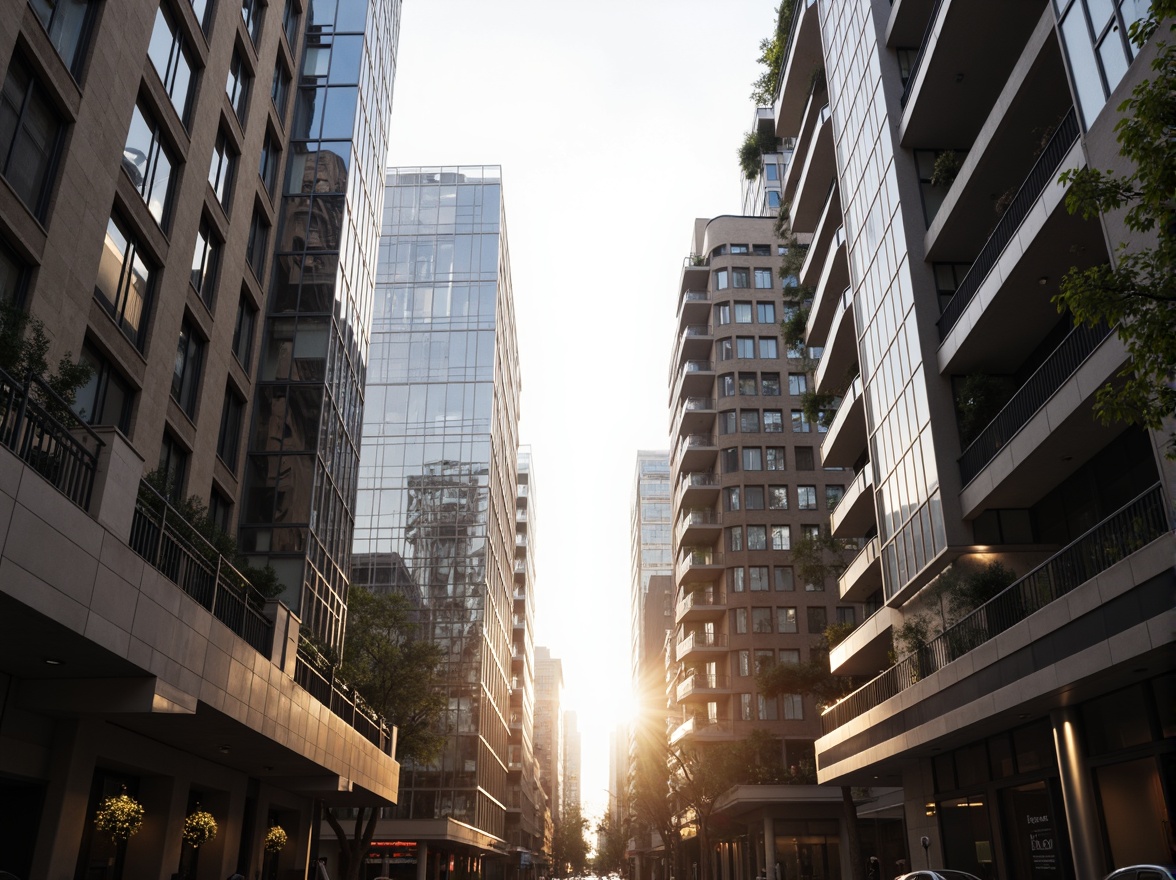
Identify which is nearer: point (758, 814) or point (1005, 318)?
point (1005, 318)

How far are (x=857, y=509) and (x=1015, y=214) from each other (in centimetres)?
1581

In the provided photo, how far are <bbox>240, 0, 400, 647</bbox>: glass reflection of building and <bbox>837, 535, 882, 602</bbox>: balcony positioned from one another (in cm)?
1924

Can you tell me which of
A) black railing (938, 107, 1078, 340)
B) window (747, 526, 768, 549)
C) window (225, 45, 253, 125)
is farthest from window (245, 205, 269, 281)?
window (747, 526, 768, 549)

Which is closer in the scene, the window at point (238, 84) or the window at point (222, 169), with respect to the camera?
the window at point (222, 169)

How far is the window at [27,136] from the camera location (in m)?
16.0

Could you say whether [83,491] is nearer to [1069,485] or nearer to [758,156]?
[1069,485]

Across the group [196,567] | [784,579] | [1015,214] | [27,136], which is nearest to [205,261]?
[27,136]

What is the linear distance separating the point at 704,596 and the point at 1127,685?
54147mm

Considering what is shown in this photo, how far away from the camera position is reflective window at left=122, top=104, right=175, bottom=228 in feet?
69.2

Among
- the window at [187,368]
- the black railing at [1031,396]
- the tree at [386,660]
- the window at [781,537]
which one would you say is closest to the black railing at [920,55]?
the black railing at [1031,396]

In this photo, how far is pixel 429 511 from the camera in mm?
71938

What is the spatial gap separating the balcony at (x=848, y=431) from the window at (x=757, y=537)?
27.9m

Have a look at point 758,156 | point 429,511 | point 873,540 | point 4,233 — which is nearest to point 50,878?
point 4,233

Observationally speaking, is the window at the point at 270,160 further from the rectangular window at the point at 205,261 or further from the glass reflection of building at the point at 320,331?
the rectangular window at the point at 205,261
